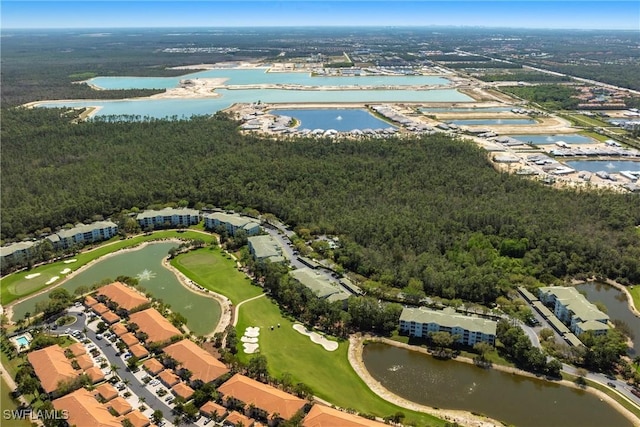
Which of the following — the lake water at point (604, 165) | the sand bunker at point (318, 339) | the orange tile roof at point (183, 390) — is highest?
the lake water at point (604, 165)

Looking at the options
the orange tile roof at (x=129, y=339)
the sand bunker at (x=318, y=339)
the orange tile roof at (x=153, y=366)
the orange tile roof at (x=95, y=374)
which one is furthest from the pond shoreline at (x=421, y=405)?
the orange tile roof at (x=95, y=374)

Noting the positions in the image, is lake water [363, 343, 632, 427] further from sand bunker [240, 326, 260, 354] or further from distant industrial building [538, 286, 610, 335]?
sand bunker [240, 326, 260, 354]

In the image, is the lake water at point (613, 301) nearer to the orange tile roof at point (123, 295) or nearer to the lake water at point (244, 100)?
the orange tile roof at point (123, 295)

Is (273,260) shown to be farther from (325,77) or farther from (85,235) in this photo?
(325,77)

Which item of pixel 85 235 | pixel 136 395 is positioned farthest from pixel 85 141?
pixel 136 395

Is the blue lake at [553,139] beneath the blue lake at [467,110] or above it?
beneath
